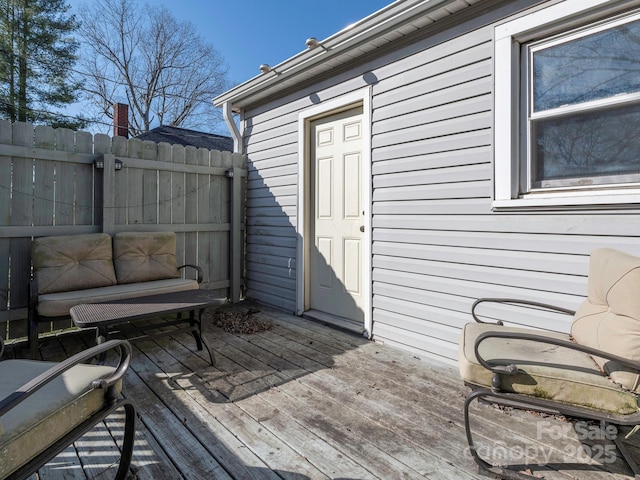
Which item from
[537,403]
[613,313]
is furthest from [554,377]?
[613,313]

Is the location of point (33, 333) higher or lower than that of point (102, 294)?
lower

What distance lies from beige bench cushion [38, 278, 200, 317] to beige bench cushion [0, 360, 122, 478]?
1427 millimetres

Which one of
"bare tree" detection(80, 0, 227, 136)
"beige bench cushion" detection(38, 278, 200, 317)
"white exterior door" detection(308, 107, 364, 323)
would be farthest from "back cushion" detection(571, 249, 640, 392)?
"bare tree" detection(80, 0, 227, 136)

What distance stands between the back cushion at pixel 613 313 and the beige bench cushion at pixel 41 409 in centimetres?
217

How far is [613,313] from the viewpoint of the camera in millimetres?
1715

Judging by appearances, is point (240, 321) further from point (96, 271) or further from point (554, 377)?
point (554, 377)

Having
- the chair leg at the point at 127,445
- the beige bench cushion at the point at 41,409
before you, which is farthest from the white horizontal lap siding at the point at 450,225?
the beige bench cushion at the point at 41,409

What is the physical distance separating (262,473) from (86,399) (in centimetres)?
82

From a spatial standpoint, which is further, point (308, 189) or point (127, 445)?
point (308, 189)

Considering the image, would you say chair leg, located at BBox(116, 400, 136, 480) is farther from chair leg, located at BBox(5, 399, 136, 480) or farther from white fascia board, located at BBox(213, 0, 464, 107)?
white fascia board, located at BBox(213, 0, 464, 107)

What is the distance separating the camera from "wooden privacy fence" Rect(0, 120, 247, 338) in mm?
3250

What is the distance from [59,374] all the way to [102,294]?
83.6 inches

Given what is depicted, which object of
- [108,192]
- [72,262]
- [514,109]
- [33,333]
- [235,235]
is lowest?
[33,333]

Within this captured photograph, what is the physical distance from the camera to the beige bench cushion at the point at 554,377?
1.47 m
